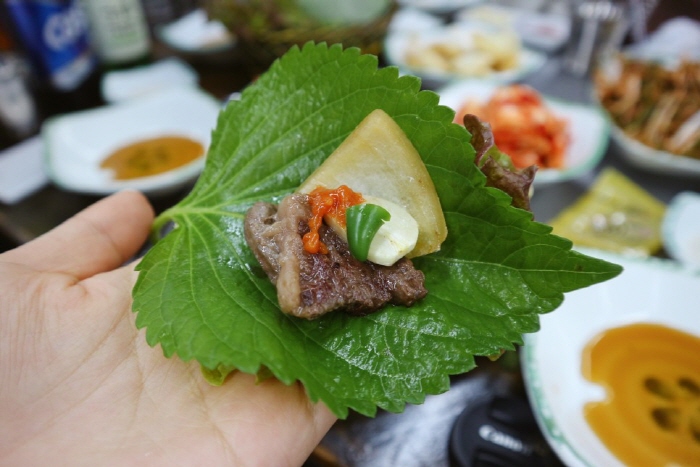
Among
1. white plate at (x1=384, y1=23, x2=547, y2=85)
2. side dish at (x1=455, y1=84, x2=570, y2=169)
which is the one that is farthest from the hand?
white plate at (x1=384, y1=23, x2=547, y2=85)

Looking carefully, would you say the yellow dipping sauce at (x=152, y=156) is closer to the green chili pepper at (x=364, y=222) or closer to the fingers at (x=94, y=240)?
the fingers at (x=94, y=240)

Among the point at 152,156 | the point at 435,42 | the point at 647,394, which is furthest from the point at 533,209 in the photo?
the point at 152,156

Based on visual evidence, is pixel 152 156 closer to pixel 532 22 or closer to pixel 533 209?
pixel 533 209

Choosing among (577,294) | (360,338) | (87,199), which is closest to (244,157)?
(360,338)

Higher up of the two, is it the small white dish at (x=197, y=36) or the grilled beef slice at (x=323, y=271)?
the grilled beef slice at (x=323, y=271)

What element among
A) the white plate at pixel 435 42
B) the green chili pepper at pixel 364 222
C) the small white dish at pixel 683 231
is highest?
the green chili pepper at pixel 364 222

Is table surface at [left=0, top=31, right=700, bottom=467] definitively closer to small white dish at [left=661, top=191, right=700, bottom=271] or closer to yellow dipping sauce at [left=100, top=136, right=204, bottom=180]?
yellow dipping sauce at [left=100, top=136, right=204, bottom=180]

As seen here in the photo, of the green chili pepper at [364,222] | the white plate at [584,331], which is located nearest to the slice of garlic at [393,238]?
the green chili pepper at [364,222]
